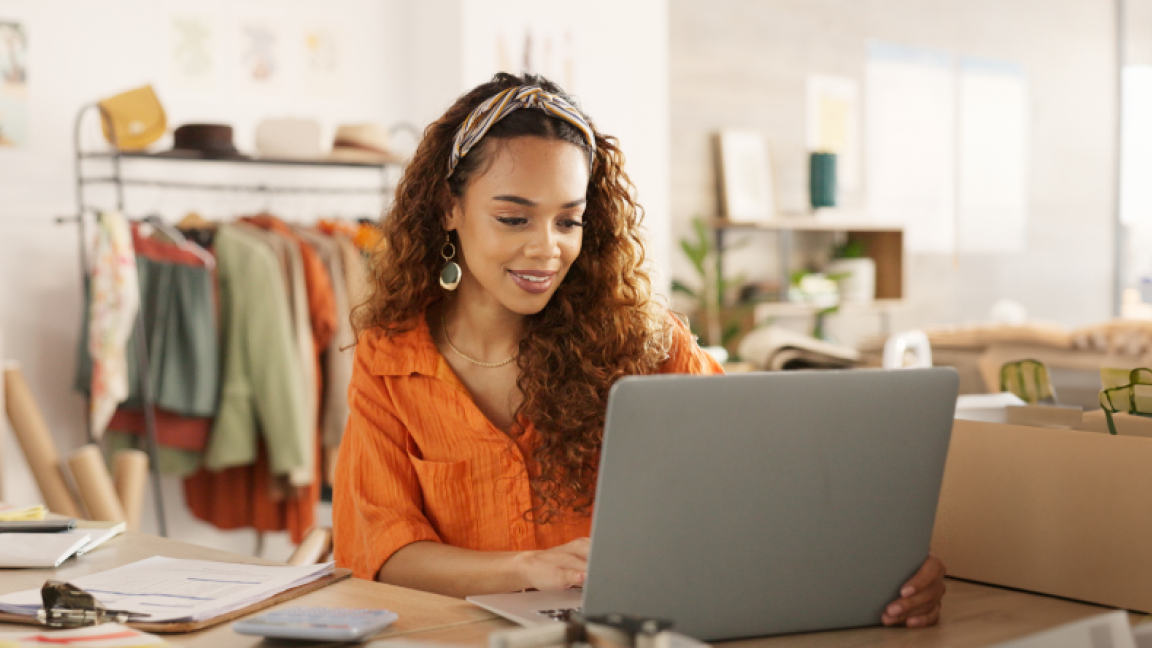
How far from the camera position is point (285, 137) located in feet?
11.5

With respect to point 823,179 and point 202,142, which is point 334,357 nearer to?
point 202,142

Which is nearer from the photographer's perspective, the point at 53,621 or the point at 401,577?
the point at 53,621

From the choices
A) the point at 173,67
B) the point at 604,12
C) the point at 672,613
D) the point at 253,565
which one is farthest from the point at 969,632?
the point at 604,12

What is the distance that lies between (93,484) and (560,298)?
5.44ft

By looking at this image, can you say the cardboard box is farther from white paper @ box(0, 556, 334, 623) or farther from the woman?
white paper @ box(0, 556, 334, 623)

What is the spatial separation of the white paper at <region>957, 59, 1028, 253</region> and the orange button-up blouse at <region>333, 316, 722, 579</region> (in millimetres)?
4847

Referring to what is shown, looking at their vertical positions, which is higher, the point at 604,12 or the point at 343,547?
the point at 604,12

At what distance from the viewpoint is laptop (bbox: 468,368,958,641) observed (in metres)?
0.98

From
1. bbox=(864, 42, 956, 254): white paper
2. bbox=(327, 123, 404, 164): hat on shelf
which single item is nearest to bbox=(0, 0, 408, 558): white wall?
bbox=(327, 123, 404, 164): hat on shelf

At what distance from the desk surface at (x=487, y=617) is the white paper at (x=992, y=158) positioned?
4983 millimetres

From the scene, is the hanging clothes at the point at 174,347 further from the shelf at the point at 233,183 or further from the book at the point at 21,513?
the book at the point at 21,513

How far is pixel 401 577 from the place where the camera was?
1.52 metres

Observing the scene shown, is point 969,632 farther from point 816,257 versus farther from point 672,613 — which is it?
point 816,257

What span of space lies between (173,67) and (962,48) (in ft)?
13.5
